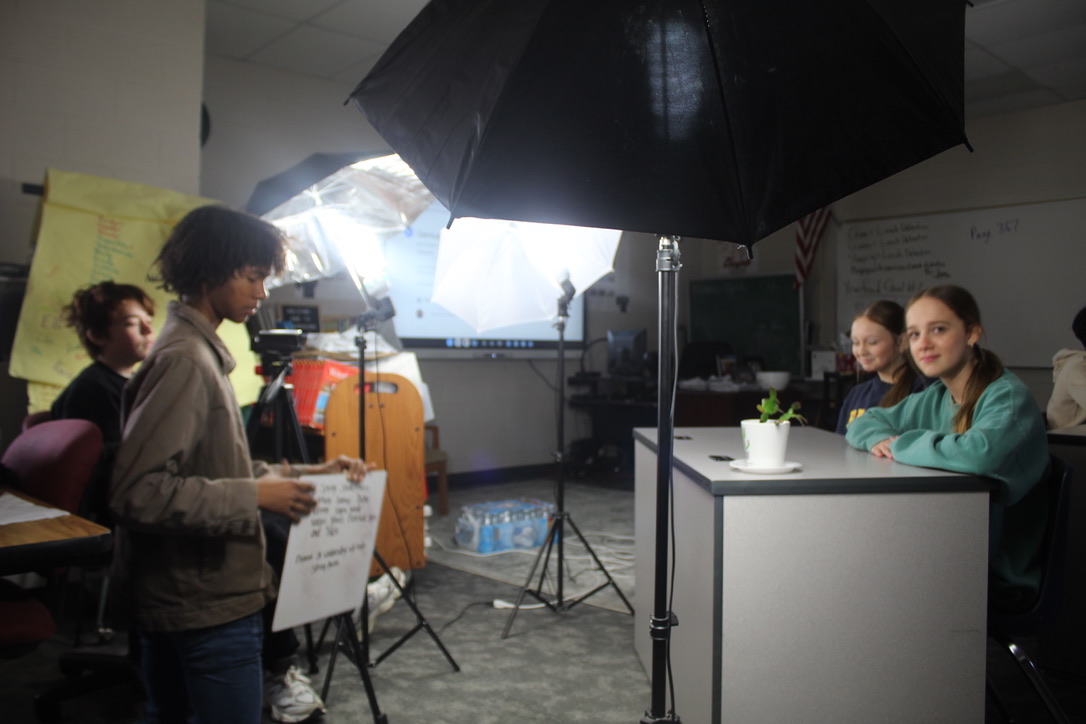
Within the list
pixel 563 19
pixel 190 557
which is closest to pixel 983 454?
pixel 563 19

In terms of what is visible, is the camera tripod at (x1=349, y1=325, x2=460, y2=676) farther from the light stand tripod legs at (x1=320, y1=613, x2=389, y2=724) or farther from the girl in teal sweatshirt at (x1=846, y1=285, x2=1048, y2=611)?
the girl in teal sweatshirt at (x1=846, y1=285, x2=1048, y2=611)

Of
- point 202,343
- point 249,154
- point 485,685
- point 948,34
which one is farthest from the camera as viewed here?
point 249,154

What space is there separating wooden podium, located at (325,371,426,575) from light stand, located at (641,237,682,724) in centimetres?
210

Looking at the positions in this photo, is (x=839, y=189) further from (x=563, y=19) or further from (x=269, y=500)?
(x=269, y=500)

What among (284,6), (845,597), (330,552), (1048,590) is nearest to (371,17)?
(284,6)

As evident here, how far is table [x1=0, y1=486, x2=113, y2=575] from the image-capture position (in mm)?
1007

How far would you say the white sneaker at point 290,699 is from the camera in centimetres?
191

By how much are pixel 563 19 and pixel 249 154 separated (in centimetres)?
407

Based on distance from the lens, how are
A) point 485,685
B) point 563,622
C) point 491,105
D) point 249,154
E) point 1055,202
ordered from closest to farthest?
point 491,105 < point 485,685 < point 563,622 < point 249,154 < point 1055,202

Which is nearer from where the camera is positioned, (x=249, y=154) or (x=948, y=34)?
(x=948, y=34)

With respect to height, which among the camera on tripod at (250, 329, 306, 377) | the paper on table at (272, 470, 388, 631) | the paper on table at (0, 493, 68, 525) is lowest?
the paper on table at (272, 470, 388, 631)

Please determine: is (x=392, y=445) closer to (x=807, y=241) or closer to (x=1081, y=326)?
(x=1081, y=326)

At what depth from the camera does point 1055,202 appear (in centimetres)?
511

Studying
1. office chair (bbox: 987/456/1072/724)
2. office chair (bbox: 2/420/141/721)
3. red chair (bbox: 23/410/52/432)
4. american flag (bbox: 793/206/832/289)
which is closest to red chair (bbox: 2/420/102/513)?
office chair (bbox: 2/420/141/721)
